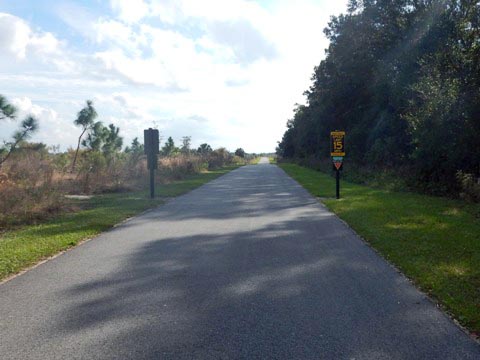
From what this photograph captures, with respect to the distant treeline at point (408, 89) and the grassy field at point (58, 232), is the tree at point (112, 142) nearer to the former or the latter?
the grassy field at point (58, 232)

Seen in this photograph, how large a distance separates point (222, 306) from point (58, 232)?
20.8ft

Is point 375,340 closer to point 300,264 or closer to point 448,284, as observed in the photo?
point 448,284

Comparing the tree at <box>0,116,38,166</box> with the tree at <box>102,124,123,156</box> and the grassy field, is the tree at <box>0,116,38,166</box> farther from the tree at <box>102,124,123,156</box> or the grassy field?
the tree at <box>102,124,123,156</box>

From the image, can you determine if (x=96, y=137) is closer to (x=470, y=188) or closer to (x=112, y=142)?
(x=112, y=142)

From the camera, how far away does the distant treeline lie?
18859 mm

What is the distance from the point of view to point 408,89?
25.7m

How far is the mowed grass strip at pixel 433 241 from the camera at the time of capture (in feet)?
18.3

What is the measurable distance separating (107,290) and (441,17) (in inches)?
992

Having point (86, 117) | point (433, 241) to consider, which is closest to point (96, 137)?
point (86, 117)

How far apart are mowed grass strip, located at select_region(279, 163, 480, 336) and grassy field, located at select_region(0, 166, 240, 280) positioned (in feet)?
19.2

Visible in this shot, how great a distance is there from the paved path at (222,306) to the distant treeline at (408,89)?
12011mm

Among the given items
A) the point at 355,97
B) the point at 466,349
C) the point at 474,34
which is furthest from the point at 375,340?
the point at 355,97

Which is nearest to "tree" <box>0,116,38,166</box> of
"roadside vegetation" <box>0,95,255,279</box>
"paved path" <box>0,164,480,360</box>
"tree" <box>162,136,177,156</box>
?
"roadside vegetation" <box>0,95,255,279</box>

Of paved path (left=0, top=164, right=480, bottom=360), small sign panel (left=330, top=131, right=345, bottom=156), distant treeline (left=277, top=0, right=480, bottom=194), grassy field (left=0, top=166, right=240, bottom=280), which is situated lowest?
paved path (left=0, top=164, right=480, bottom=360)
